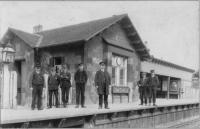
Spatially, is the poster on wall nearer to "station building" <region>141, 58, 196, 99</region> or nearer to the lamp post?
"station building" <region>141, 58, 196, 99</region>

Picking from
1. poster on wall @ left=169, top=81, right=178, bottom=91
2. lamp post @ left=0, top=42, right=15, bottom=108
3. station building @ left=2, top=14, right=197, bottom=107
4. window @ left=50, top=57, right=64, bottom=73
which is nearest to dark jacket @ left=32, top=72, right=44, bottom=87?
lamp post @ left=0, top=42, right=15, bottom=108

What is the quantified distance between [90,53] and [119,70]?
2.93 metres

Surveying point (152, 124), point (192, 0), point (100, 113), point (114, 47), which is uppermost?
point (192, 0)

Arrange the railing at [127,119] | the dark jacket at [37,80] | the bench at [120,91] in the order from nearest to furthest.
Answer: the railing at [127,119]
the dark jacket at [37,80]
the bench at [120,91]

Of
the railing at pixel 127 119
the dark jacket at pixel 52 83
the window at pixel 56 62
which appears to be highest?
the window at pixel 56 62

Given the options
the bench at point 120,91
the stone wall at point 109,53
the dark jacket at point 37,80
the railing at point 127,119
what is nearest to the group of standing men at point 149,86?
the railing at point 127,119

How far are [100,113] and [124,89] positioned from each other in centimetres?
695

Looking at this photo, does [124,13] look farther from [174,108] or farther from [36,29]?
[36,29]

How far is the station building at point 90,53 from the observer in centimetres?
1266

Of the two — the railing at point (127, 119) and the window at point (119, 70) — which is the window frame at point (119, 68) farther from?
the railing at point (127, 119)

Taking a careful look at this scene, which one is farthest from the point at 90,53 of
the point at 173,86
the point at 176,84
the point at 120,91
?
the point at 173,86

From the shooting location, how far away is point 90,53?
1273 centimetres

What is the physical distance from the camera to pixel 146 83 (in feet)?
41.4

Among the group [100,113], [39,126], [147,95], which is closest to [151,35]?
[147,95]
